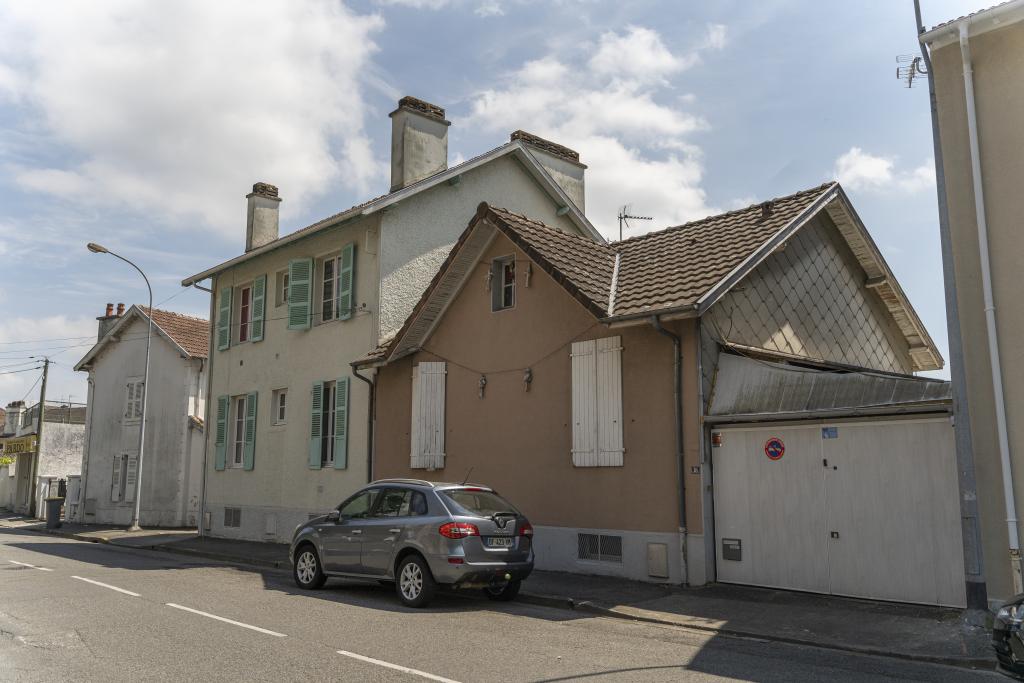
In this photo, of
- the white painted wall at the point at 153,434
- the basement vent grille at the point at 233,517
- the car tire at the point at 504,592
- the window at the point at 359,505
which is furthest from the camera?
the white painted wall at the point at 153,434

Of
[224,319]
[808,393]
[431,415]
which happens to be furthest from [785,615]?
[224,319]

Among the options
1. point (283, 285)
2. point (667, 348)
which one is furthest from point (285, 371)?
point (667, 348)

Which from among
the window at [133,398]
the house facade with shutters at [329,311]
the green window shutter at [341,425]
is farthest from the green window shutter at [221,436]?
the window at [133,398]

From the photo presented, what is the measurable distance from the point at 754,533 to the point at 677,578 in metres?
1.27

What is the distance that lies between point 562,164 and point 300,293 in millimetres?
7536

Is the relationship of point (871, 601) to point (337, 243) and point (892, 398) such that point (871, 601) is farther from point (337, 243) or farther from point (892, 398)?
point (337, 243)

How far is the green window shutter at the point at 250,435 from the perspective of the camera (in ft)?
69.4

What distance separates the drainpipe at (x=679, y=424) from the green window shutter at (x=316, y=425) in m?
9.67

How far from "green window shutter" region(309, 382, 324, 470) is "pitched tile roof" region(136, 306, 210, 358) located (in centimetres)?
927

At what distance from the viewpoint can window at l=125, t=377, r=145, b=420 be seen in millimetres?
29422

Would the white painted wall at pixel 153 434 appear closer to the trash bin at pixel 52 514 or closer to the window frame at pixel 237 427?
the trash bin at pixel 52 514

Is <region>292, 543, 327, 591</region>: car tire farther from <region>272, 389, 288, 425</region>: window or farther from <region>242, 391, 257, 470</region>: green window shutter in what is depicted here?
<region>242, 391, 257, 470</region>: green window shutter

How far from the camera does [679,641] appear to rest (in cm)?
857

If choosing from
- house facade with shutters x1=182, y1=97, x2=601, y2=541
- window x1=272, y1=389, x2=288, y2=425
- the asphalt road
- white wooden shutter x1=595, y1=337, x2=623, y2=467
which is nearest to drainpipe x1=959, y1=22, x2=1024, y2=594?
the asphalt road
